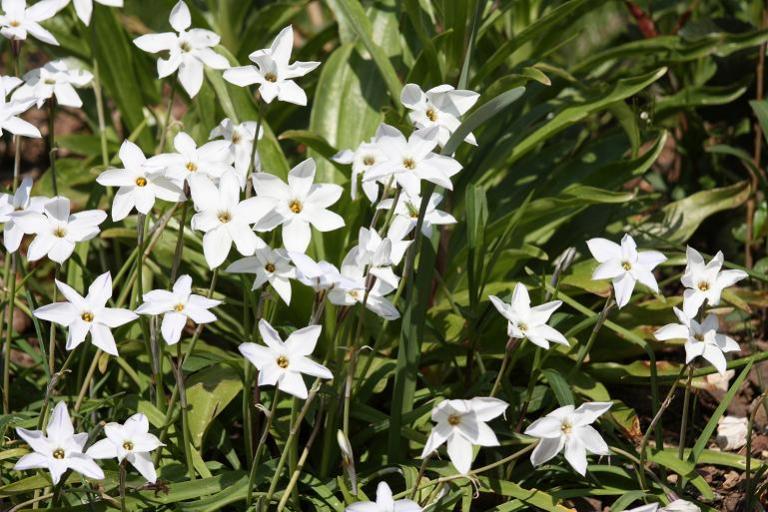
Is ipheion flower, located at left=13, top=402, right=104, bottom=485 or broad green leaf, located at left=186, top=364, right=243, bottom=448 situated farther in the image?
broad green leaf, located at left=186, top=364, right=243, bottom=448

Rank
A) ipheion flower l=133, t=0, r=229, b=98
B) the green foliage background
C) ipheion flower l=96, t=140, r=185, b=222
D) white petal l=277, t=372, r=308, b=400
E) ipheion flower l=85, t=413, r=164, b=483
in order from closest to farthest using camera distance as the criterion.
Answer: white petal l=277, t=372, r=308, b=400 → ipheion flower l=85, t=413, r=164, b=483 → ipheion flower l=96, t=140, r=185, b=222 → ipheion flower l=133, t=0, r=229, b=98 → the green foliage background

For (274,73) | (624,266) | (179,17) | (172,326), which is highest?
(179,17)

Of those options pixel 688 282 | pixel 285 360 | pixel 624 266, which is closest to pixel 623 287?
pixel 624 266

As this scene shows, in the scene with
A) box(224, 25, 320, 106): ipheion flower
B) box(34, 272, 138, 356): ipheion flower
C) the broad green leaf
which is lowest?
the broad green leaf

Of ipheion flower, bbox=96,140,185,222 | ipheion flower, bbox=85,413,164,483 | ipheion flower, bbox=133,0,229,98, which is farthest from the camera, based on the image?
ipheion flower, bbox=133,0,229,98

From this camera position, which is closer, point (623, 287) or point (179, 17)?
point (623, 287)

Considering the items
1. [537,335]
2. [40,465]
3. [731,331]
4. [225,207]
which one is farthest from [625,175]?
[40,465]

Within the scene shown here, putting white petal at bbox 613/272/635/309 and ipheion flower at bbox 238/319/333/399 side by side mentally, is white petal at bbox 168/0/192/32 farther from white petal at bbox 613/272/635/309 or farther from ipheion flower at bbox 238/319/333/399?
white petal at bbox 613/272/635/309

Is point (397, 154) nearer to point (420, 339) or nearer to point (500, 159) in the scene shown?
point (420, 339)

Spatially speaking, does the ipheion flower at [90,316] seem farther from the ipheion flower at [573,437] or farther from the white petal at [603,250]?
the white petal at [603,250]

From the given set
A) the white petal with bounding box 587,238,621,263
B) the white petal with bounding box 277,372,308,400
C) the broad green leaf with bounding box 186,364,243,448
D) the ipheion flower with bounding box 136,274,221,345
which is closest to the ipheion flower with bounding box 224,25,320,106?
the ipheion flower with bounding box 136,274,221,345

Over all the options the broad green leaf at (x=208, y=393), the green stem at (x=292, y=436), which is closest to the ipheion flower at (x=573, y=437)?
the green stem at (x=292, y=436)

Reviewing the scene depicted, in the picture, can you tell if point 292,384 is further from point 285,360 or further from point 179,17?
point 179,17
